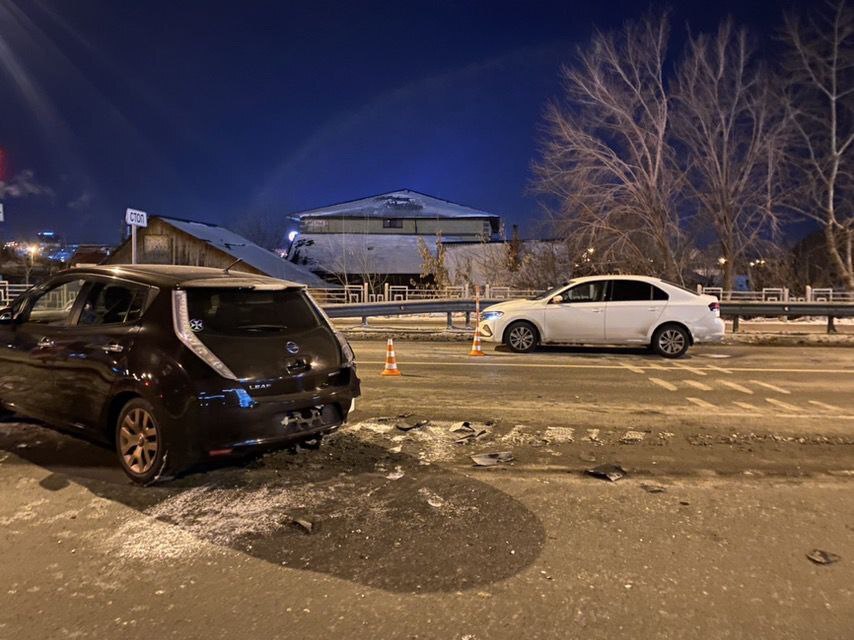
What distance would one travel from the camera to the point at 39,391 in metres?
5.50

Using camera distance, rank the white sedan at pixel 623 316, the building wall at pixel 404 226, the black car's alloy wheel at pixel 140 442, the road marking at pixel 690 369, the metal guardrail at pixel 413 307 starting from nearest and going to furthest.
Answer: the black car's alloy wheel at pixel 140 442, the road marking at pixel 690 369, the white sedan at pixel 623 316, the metal guardrail at pixel 413 307, the building wall at pixel 404 226

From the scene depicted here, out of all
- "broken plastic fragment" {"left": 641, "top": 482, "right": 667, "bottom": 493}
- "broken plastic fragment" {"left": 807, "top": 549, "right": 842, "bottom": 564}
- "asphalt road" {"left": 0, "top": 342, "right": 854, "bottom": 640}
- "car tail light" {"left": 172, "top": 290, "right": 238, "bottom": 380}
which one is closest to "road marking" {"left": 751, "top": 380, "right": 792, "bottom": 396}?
"asphalt road" {"left": 0, "top": 342, "right": 854, "bottom": 640}

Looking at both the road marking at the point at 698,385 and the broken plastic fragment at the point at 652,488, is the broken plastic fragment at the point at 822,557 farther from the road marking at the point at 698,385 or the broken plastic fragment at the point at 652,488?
the road marking at the point at 698,385

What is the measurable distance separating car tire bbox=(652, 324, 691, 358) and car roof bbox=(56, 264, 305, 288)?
917 centimetres

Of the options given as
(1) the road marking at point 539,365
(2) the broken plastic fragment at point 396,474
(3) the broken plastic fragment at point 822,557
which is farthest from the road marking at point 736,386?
(2) the broken plastic fragment at point 396,474

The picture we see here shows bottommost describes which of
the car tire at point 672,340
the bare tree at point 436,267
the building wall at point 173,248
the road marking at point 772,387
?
the road marking at point 772,387

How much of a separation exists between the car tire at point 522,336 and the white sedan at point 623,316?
0.02m

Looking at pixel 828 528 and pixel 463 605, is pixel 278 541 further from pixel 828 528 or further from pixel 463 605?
pixel 828 528

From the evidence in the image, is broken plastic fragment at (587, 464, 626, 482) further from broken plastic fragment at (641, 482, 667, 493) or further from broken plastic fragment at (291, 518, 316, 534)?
broken plastic fragment at (291, 518, 316, 534)

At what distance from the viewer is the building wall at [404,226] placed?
50.8 meters

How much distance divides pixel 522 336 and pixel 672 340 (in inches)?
115

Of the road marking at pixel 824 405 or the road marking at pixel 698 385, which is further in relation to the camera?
the road marking at pixel 698 385

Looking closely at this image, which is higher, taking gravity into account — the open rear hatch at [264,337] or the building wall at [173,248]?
the building wall at [173,248]

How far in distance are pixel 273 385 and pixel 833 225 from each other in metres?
35.3
